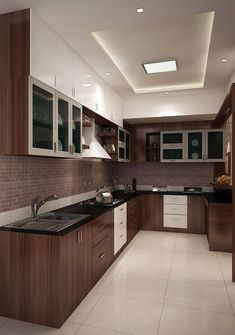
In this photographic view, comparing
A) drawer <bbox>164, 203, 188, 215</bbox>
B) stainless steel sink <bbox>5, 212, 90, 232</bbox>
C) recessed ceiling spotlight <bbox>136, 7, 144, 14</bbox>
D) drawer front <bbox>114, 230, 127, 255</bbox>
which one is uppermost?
recessed ceiling spotlight <bbox>136, 7, 144, 14</bbox>

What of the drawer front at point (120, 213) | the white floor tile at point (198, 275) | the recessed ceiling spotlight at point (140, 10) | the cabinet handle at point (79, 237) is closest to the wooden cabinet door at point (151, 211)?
the drawer front at point (120, 213)

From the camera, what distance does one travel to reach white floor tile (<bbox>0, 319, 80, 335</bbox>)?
→ 200 cm

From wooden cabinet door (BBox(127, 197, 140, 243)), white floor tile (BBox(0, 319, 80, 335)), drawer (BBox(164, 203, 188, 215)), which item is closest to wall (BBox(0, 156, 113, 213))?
wooden cabinet door (BBox(127, 197, 140, 243))

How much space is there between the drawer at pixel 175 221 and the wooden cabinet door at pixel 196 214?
0.11 metres

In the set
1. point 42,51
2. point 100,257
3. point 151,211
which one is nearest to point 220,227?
point 151,211

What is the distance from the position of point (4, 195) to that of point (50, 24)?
1.63 meters

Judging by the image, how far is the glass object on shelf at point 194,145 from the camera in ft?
17.0

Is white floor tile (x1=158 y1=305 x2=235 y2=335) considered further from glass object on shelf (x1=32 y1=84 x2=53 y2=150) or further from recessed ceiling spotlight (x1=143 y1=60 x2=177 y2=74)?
recessed ceiling spotlight (x1=143 y1=60 x2=177 y2=74)

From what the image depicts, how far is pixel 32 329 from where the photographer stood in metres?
2.05

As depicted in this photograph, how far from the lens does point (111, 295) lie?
8.51 feet

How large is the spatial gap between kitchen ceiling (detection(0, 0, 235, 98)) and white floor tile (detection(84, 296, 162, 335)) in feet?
8.56

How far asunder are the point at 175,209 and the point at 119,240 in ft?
5.78

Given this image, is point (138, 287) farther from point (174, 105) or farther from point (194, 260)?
point (174, 105)

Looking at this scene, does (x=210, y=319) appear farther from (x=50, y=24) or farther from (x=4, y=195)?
(x=50, y=24)
